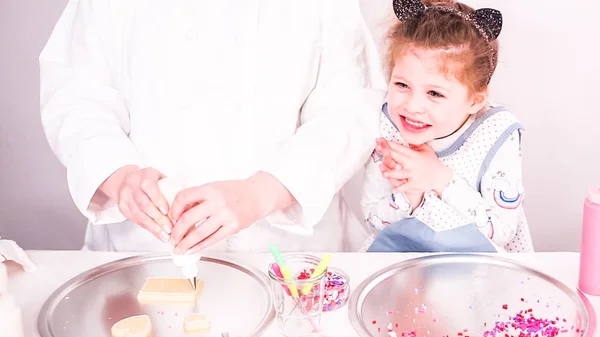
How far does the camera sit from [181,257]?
3.47ft

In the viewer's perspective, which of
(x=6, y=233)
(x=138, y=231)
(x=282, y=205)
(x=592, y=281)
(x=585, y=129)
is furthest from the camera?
(x=6, y=233)

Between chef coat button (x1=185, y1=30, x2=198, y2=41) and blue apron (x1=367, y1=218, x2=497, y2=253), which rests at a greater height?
chef coat button (x1=185, y1=30, x2=198, y2=41)

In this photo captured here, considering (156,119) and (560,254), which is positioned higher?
(156,119)

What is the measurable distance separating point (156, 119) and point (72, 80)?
20cm

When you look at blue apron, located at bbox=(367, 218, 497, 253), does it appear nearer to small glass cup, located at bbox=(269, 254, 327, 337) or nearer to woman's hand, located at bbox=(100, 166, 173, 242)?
small glass cup, located at bbox=(269, 254, 327, 337)

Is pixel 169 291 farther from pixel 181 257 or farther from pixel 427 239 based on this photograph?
pixel 427 239

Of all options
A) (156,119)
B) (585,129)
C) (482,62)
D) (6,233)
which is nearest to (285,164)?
(156,119)

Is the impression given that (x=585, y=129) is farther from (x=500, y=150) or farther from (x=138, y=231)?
(x=138, y=231)

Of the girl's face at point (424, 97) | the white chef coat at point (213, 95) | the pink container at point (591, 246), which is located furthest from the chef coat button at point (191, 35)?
the pink container at point (591, 246)

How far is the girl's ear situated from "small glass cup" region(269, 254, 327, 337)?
53 cm

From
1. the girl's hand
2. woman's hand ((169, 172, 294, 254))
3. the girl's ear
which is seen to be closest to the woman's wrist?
woman's hand ((169, 172, 294, 254))

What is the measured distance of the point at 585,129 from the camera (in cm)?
168

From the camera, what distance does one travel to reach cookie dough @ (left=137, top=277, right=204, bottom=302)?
1091mm

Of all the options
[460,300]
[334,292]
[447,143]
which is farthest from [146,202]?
[447,143]
